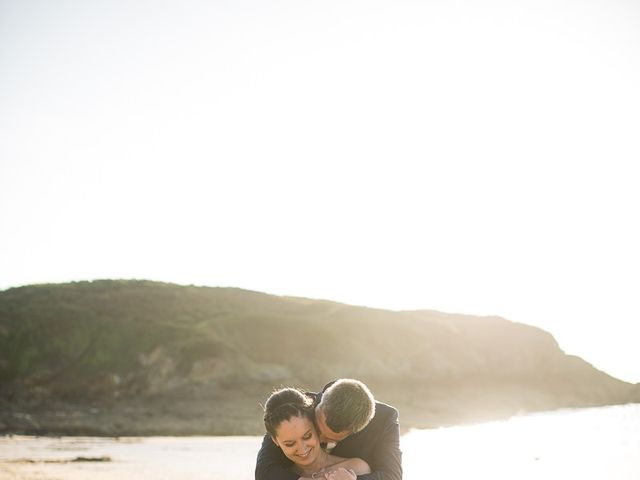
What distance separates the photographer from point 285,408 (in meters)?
5.50

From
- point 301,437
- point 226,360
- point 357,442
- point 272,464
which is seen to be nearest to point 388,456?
point 357,442

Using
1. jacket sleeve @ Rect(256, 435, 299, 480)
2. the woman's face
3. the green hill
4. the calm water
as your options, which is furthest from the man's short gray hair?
the green hill

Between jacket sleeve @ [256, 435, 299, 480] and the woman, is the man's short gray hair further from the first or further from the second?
jacket sleeve @ [256, 435, 299, 480]

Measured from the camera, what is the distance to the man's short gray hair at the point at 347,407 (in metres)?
5.25

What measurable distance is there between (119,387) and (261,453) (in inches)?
2345

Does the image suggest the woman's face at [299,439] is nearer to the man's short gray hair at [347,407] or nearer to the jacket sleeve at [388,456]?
the man's short gray hair at [347,407]

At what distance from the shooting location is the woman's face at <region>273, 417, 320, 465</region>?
17.9ft

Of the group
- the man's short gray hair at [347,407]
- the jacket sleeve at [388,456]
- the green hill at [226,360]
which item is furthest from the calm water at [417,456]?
the man's short gray hair at [347,407]

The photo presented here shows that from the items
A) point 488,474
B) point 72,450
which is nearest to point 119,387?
point 72,450

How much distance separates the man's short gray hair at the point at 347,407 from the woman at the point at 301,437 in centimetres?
26

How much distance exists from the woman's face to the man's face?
56 mm

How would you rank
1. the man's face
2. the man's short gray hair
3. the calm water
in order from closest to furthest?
the man's short gray hair, the man's face, the calm water

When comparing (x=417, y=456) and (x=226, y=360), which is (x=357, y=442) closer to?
(x=417, y=456)

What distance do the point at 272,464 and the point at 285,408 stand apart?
0.74m
